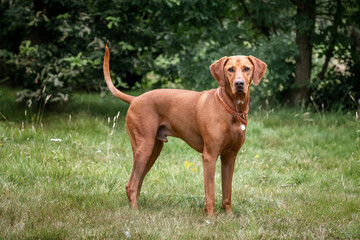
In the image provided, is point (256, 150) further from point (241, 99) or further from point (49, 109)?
point (49, 109)

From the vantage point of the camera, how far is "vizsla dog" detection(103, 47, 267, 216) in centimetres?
371

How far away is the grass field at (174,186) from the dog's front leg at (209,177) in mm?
132

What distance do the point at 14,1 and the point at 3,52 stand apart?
915mm

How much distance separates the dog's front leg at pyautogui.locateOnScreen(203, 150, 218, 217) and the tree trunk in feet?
16.5

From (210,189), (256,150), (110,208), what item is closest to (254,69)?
(210,189)

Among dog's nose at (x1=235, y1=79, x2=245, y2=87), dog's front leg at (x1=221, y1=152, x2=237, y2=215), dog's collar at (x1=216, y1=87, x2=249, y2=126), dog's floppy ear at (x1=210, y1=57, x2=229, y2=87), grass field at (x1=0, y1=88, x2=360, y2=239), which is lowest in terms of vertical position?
grass field at (x1=0, y1=88, x2=360, y2=239)

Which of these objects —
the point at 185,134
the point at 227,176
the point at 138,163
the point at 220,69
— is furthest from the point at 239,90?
the point at 138,163

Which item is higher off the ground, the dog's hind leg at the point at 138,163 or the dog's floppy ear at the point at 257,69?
the dog's floppy ear at the point at 257,69

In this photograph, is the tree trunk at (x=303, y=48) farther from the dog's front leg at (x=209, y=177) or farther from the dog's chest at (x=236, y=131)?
the dog's front leg at (x=209, y=177)

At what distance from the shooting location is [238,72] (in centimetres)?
363

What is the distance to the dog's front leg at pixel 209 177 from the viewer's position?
3.77 metres

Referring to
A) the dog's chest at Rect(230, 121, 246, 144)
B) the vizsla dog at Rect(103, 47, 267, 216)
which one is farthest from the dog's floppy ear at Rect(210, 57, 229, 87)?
the dog's chest at Rect(230, 121, 246, 144)

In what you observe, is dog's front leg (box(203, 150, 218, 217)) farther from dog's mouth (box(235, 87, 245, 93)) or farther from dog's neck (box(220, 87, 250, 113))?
dog's mouth (box(235, 87, 245, 93))

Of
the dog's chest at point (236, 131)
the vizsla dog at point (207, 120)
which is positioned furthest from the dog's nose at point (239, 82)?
the dog's chest at point (236, 131)
